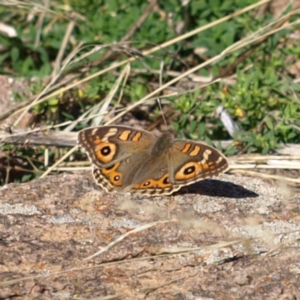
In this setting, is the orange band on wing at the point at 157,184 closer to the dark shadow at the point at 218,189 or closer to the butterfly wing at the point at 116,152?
the butterfly wing at the point at 116,152

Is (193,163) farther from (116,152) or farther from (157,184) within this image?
(116,152)

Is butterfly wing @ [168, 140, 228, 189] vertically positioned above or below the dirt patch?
above

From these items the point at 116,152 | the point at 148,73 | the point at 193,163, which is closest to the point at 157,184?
the point at 193,163

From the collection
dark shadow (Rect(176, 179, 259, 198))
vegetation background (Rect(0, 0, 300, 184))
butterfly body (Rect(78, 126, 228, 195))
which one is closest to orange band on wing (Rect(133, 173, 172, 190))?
butterfly body (Rect(78, 126, 228, 195))

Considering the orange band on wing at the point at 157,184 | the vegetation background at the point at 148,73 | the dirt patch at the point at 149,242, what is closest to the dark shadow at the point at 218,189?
the dirt patch at the point at 149,242

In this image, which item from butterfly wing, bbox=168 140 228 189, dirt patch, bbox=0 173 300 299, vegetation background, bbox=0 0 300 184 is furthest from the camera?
vegetation background, bbox=0 0 300 184

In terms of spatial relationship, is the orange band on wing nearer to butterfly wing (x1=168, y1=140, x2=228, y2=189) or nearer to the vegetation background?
butterfly wing (x1=168, y1=140, x2=228, y2=189)

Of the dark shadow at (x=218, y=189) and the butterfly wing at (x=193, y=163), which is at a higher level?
the butterfly wing at (x=193, y=163)
